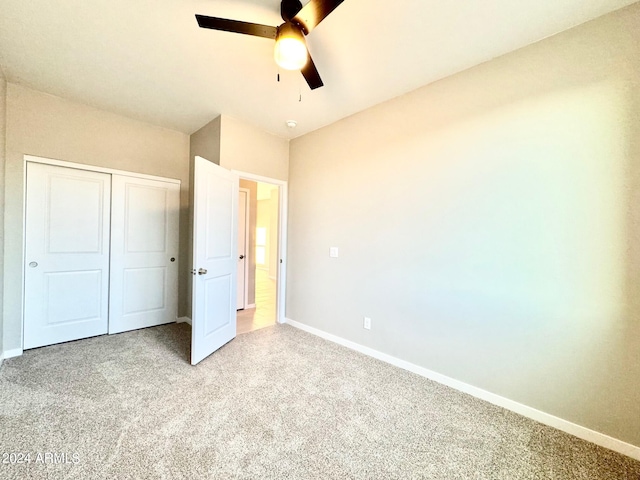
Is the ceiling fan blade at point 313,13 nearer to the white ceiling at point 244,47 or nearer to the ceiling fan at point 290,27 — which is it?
the ceiling fan at point 290,27

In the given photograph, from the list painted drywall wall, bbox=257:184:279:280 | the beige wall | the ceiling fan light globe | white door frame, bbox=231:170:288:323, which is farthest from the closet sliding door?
painted drywall wall, bbox=257:184:279:280

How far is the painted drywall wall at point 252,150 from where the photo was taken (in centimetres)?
318

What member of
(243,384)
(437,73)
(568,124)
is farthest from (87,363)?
(568,124)

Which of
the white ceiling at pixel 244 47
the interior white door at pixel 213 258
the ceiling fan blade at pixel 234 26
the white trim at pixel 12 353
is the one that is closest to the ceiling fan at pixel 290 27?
Answer: the ceiling fan blade at pixel 234 26

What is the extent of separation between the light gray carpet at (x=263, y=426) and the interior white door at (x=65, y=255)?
1.44 ft

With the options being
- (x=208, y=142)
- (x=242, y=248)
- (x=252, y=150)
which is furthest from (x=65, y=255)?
(x=252, y=150)

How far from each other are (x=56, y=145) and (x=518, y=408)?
196 inches

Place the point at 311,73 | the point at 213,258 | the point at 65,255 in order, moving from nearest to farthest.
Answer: the point at 311,73 → the point at 213,258 → the point at 65,255

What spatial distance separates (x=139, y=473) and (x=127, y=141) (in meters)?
3.47

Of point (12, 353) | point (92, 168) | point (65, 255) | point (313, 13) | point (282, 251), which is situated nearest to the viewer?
point (313, 13)

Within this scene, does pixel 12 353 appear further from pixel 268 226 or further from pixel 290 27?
pixel 268 226

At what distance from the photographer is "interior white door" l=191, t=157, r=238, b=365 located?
258 cm

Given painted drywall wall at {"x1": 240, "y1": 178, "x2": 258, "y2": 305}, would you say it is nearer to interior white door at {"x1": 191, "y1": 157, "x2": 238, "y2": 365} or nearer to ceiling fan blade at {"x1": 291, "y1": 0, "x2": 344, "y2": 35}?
interior white door at {"x1": 191, "y1": 157, "x2": 238, "y2": 365}

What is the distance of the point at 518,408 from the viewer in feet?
6.41
